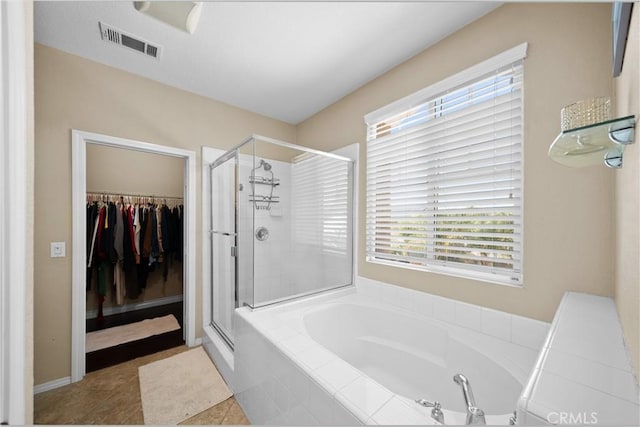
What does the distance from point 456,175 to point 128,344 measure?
3.25 metres

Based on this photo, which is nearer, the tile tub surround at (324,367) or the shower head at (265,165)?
the tile tub surround at (324,367)

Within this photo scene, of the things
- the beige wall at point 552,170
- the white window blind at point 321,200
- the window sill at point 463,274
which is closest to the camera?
the beige wall at point 552,170

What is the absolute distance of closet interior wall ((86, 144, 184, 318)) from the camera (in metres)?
3.03

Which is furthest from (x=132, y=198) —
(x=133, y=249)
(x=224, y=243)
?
(x=224, y=243)

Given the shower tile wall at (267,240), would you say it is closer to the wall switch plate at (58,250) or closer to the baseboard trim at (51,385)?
the wall switch plate at (58,250)

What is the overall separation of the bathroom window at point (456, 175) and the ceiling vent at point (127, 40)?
1798 mm

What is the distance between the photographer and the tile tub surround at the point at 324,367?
0.86 metres

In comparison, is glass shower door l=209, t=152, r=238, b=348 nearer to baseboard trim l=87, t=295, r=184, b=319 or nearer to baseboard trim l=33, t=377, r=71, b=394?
baseboard trim l=33, t=377, r=71, b=394

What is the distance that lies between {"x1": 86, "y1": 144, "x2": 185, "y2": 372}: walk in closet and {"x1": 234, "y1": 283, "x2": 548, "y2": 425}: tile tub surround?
4.66 feet

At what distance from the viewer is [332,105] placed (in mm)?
2621

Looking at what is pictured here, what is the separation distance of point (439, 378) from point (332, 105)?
2527 millimetres

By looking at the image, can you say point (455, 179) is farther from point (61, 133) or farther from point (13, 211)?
point (61, 133)

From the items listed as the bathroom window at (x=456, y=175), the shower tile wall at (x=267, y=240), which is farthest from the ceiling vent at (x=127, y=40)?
the bathroom window at (x=456, y=175)

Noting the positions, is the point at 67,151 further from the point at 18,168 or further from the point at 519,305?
the point at 519,305
